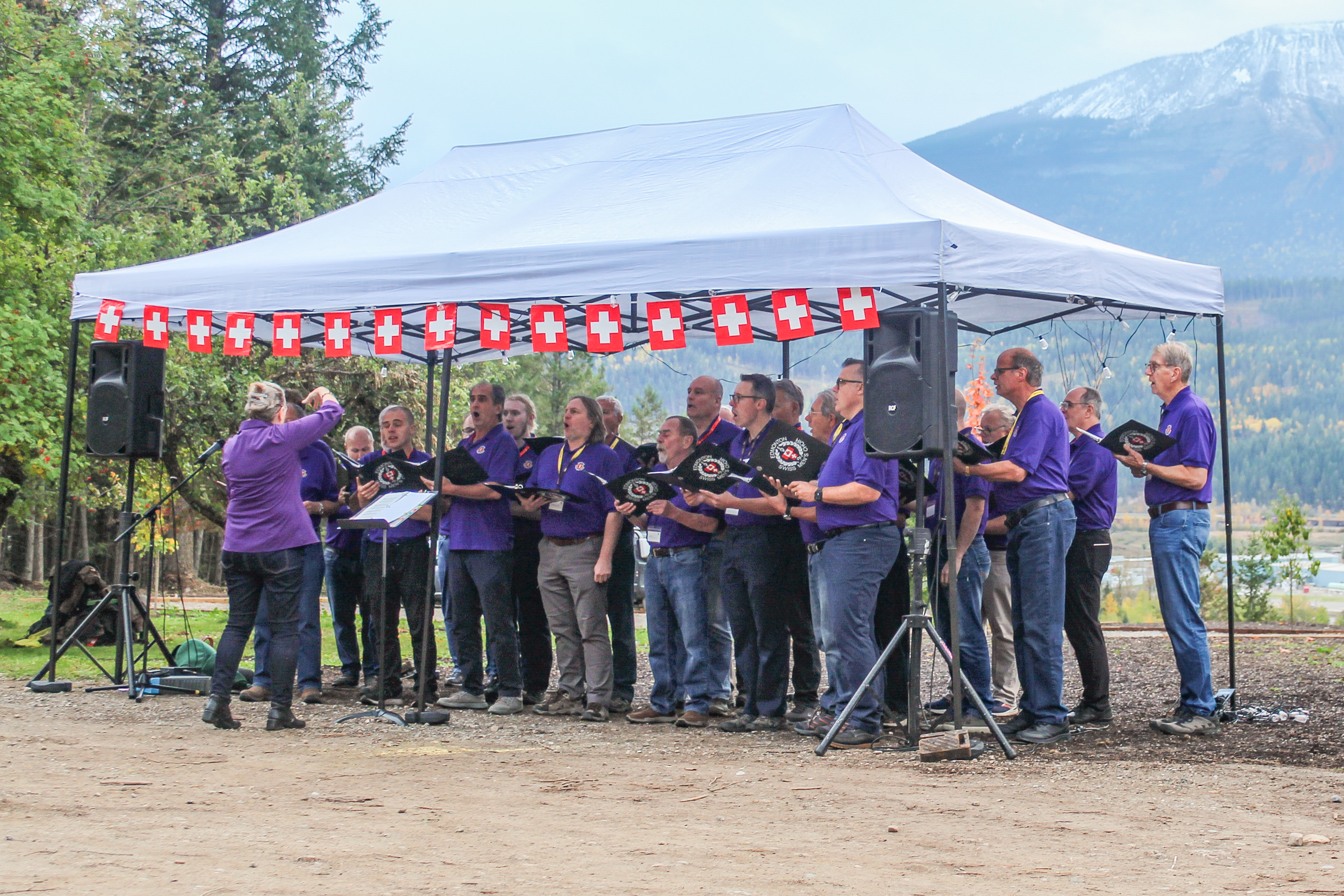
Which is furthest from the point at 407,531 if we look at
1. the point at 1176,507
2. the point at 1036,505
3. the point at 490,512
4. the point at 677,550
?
the point at 1176,507

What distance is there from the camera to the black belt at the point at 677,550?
22.8ft

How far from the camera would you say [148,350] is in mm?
8102

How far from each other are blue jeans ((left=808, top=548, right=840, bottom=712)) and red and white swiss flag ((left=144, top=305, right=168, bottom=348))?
429 cm

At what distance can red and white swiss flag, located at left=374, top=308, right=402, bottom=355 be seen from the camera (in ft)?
24.3

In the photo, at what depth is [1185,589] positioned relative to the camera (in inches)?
255

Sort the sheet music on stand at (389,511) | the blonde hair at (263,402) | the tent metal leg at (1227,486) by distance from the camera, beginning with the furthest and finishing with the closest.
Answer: the tent metal leg at (1227,486) → the blonde hair at (263,402) → the sheet music on stand at (389,511)

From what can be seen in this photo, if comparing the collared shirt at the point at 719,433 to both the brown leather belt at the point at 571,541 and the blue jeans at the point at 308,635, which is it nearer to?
the brown leather belt at the point at 571,541

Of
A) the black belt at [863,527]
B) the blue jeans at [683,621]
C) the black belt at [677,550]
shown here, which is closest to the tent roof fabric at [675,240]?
the black belt at [863,527]

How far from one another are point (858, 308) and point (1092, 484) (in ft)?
5.57

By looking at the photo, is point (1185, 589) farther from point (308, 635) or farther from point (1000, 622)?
point (308, 635)

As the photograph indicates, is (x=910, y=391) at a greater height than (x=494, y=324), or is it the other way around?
(x=494, y=324)

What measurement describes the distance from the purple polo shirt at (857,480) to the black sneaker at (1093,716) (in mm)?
1735

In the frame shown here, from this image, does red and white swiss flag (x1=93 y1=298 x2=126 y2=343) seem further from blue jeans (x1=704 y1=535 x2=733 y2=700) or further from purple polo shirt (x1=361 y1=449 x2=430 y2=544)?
blue jeans (x1=704 y1=535 x2=733 y2=700)

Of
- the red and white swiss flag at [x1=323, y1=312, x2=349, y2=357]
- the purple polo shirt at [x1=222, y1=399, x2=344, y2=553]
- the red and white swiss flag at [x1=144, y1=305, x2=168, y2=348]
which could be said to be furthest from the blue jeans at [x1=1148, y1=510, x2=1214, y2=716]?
the red and white swiss flag at [x1=144, y1=305, x2=168, y2=348]
